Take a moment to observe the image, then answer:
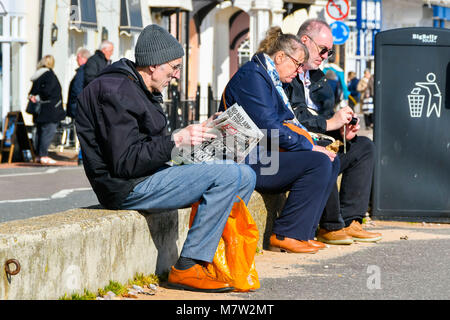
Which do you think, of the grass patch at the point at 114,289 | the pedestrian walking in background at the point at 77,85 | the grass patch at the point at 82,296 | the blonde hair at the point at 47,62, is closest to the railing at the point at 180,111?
the pedestrian walking in background at the point at 77,85

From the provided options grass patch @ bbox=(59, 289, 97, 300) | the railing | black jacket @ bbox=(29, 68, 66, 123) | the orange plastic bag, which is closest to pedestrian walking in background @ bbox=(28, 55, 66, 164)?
black jacket @ bbox=(29, 68, 66, 123)

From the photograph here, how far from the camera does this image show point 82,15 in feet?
74.3

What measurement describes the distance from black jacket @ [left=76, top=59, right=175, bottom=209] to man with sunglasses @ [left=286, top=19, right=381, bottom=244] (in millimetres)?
2373

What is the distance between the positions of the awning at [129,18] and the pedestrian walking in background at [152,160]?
19508 mm

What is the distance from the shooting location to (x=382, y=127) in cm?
887

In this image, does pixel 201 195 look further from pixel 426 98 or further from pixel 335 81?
pixel 335 81

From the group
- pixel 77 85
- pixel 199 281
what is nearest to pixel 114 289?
pixel 199 281

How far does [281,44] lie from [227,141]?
1.67 meters

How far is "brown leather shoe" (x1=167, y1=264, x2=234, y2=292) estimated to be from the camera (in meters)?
5.57

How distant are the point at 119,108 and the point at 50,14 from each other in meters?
16.5

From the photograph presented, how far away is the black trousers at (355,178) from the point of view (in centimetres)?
798

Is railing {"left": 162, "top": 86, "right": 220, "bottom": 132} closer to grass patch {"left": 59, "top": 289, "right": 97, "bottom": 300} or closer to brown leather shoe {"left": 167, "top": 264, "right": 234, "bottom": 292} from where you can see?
brown leather shoe {"left": 167, "top": 264, "right": 234, "bottom": 292}
